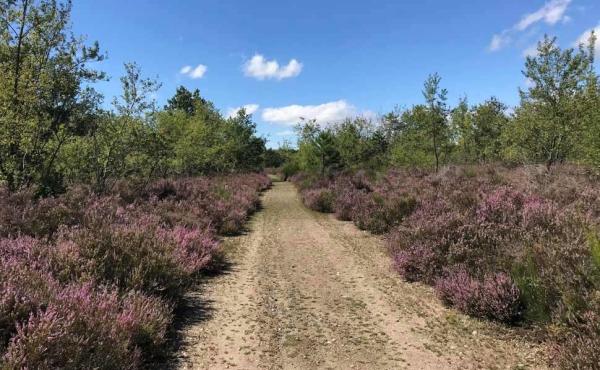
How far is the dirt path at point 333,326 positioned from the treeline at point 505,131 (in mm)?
10739

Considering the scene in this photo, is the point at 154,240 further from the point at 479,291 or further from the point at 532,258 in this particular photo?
the point at 532,258

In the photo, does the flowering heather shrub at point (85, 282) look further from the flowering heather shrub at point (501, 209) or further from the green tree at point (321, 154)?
the green tree at point (321, 154)

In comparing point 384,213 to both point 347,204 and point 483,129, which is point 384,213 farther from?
point 483,129

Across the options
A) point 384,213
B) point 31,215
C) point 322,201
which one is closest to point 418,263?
point 384,213


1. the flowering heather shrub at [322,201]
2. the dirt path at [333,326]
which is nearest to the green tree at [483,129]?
the flowering heather shrub at [322,201]

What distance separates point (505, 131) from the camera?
20484 millimetres

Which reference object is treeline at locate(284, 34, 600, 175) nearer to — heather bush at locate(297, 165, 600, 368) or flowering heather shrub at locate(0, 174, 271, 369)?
heather bush at locate(297, 165, 600, 368)

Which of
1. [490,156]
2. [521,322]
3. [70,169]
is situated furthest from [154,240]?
[490,156]

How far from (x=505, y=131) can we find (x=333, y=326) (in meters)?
18.1

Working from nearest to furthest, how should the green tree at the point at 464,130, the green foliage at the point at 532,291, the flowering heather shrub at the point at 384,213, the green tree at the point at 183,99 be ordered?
the green foliage at the point at 532,291 < the flowering heather shrub at the point at 384,213 < the green tree at the point at 464,130 < the green tree at the point at 183,99

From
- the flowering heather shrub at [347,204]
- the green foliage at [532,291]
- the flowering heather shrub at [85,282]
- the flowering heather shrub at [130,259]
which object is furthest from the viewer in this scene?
the flowering heather shrub at [347,204]

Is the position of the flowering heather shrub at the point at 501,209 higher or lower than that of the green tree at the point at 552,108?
lower

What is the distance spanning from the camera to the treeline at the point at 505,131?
697 inches

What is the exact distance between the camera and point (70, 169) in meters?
15.5
